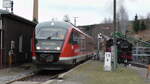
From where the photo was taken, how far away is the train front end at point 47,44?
2184 centimetres

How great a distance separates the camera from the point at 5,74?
71.3ft

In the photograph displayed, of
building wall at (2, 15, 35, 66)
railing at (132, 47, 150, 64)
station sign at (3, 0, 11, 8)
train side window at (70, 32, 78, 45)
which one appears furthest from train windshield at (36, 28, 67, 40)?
station sign at (3, 0, 11, 8)

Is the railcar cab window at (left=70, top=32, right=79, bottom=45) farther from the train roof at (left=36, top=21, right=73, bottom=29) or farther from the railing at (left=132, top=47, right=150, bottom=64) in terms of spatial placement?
the railing at (left=132, top=47, right=150, bottom=64)

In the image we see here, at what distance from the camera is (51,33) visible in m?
22.8

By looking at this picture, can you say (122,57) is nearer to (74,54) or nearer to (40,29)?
(74,54)

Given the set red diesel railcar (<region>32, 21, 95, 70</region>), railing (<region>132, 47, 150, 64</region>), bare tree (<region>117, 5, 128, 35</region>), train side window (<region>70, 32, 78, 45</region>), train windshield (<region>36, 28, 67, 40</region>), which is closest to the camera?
red diesel railcar (<region>32, 21, 95, 70</region>)

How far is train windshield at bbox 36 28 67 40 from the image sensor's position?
73.9 ft

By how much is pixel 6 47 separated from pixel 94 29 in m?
56.4

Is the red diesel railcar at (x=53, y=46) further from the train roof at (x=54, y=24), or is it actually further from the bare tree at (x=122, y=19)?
the bare tree at (x=122, y=19)

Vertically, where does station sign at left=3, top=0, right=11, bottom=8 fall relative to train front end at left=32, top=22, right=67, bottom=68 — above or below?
above

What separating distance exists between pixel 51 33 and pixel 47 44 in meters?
0.95

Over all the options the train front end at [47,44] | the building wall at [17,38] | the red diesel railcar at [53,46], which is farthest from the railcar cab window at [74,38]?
the building wall at [17,38]

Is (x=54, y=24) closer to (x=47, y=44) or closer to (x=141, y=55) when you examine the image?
(x=47, y=44)

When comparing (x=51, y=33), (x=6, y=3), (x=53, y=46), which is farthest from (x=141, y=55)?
(x=53, y=46)
